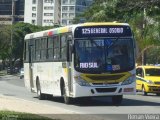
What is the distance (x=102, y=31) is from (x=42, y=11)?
15634 centimetres

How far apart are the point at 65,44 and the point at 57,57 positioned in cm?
119

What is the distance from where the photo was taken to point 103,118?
16234 mm

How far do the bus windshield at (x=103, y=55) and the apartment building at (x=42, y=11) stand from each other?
152 m

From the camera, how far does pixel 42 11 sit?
176750 mm

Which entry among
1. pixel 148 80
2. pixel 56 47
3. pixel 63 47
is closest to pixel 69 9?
pixel 148 80

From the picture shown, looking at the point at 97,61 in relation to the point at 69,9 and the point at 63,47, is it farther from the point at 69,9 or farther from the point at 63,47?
the point at 69,9

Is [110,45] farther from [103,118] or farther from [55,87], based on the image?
[103,118]

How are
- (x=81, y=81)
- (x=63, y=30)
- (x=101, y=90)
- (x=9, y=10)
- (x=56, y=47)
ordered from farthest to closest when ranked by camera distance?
1. (x=9, y=10)
2. (x=56, y=47)
3. (x=63, y=30)
4. (x=101, y=90)
5. (x=81, y=81)

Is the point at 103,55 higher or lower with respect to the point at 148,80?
higher

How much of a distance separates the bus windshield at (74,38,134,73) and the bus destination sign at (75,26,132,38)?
0.70 ft

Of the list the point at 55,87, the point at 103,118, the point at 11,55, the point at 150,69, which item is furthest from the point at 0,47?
the point at 103,118

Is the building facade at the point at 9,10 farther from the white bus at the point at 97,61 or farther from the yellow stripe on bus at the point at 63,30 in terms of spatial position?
the white bus at the point at 97,61

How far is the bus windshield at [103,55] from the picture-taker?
2109 centimetres

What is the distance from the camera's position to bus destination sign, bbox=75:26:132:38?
21547 mm
